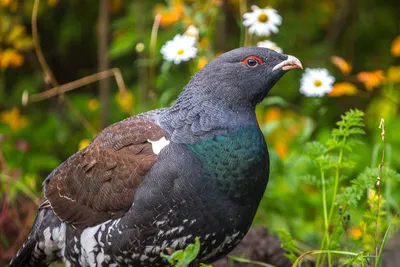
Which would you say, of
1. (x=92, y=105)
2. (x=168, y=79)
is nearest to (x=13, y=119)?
(x=92, y=105)

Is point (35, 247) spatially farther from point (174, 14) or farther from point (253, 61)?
point (174, 14)

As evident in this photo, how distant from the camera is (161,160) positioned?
333cm

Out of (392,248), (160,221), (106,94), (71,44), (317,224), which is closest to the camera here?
(160,221)

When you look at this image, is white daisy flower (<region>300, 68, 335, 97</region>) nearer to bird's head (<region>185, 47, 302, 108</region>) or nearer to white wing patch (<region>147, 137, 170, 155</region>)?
bird's head (<region>185, 47, 302, 108</region>)

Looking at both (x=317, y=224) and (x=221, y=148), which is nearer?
(x=221, y=148)

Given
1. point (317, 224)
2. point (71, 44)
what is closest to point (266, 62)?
point (317, 224)

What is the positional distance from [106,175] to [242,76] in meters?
0.81

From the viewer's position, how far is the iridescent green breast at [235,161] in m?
3.30

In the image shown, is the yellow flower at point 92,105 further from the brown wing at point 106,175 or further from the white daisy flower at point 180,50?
the brown wing at point 106,175

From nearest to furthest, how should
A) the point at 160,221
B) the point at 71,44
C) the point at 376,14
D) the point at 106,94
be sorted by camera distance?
the point at 160,221 < the point at 106,94 < the point at 376,14 < the point at 71,44

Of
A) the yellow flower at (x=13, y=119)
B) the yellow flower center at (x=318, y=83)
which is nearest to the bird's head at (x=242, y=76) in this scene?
the yellow flower center at (x=318, y=83)

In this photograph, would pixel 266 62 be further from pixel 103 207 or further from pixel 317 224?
pixel 317 224

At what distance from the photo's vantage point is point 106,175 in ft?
11.5

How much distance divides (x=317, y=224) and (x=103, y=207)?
8.43 feet
